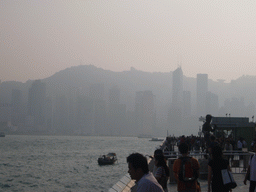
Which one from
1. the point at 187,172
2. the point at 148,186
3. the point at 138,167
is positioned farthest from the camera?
the point at 187,172

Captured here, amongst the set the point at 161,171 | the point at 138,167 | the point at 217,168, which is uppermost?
the point at 138,167

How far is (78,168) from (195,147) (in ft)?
89.3

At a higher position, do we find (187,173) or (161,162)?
(161,162)

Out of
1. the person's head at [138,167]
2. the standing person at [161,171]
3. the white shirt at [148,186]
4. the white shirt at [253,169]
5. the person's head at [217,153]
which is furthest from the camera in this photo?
the white shirt at [253,169]

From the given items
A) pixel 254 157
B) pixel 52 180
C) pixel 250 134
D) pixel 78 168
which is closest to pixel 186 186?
pixel 254 157

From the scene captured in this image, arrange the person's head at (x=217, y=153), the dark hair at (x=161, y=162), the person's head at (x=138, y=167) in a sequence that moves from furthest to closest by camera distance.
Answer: the dark hair at (x=161, y=162)
the person's head at (x=217, y=153)
the person's head at (x=138, y=167)

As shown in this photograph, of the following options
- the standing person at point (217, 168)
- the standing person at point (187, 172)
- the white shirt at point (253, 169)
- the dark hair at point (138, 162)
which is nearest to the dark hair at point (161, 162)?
the standing person at point (187, 172)

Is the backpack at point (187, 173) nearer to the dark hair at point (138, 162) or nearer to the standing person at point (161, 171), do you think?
the standing person at point (161, 171)

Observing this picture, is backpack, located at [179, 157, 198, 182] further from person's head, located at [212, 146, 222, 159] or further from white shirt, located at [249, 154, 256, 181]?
white shirt, located at [249, 154, 256, 181]

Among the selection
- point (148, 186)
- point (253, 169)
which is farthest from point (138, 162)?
point (253, 169)

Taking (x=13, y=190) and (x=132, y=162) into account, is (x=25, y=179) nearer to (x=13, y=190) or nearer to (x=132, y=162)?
(x=13, y=190)

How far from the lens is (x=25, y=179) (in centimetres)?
4688

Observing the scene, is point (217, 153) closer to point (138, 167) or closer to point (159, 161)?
point (159, 161)

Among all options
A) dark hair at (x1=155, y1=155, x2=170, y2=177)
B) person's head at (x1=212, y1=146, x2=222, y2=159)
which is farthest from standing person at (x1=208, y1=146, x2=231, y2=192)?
dark hair at (x1=155, y1=155, x2=170, y2=177)
